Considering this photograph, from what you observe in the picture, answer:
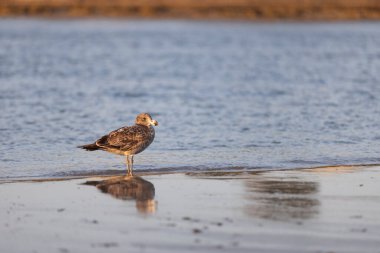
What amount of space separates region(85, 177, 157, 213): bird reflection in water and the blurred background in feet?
4.13

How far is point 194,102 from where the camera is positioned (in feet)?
79.7

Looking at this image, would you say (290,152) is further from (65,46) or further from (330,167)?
(65,46)

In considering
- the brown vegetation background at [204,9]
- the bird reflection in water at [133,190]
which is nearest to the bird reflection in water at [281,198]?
the bird reflection in water at [133,190]

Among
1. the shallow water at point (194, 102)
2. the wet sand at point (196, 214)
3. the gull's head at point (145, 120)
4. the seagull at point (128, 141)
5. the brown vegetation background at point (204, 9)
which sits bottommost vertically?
the wet sand at point (196, 214)

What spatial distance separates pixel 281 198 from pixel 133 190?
1.95m

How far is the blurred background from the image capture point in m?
15.7

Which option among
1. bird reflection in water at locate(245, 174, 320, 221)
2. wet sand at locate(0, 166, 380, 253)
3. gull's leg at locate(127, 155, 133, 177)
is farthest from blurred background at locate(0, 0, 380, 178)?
bird reflection in water at locate(245, 174, 320, 221)

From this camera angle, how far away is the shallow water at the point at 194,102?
1562 cm

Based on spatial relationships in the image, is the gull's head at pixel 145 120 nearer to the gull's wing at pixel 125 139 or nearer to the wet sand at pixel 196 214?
the gull's wing at pixel 125 139

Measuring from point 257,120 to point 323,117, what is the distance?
1.44 meters

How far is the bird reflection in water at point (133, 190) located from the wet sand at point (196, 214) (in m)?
0.01

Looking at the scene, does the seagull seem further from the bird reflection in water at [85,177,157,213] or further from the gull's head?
the bird reflection in water at [85,177,157,213]

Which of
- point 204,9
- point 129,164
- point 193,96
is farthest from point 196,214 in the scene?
point 204,9

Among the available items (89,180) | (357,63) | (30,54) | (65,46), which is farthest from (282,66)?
(89,180)
